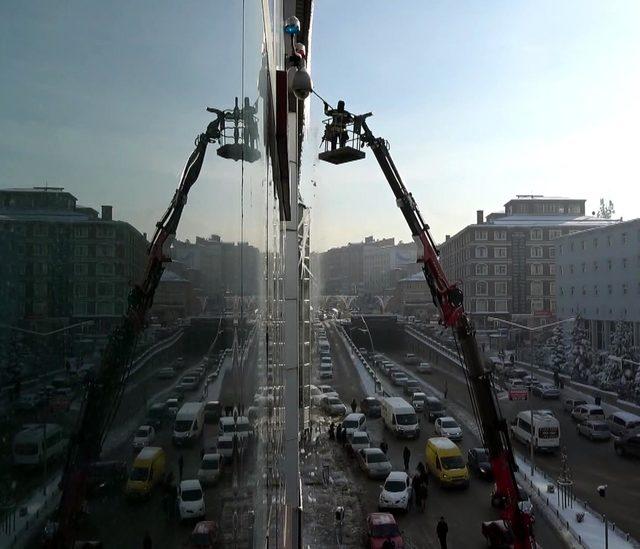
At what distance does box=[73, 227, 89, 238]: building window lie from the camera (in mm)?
291

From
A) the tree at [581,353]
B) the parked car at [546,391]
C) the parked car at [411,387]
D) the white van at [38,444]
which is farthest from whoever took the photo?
the tree at [581,353]

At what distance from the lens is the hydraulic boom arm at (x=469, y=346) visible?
234 inches

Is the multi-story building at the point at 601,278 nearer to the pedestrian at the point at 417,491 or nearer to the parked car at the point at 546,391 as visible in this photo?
the parked car at the point at 546,391

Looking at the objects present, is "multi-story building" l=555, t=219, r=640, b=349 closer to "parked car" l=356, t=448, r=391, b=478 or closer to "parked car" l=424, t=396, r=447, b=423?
"parked car" l=424, t=396, r=447, b=423

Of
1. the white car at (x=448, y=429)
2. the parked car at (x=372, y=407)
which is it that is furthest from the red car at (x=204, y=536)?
the parked car at (x=372, y=407)

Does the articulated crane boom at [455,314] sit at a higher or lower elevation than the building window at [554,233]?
lower

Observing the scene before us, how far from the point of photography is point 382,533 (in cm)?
722

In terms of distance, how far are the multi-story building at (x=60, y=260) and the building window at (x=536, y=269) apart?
73.7 ft

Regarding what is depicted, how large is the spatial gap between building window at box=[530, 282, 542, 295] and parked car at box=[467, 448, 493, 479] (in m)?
11.7

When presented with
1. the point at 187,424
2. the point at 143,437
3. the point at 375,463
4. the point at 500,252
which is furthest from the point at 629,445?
the point at 143,437

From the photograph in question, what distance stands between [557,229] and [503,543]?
55.8 ft

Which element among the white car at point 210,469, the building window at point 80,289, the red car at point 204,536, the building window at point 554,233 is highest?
the building window at point 554,233

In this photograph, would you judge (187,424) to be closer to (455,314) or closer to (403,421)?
(455,314)

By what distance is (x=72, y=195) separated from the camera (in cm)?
29
